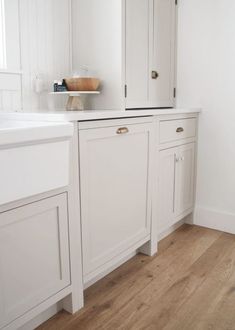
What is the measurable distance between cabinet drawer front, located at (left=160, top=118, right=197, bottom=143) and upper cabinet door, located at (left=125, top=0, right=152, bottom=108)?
0.20 metres

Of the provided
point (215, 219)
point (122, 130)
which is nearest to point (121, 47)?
point (122, 130)

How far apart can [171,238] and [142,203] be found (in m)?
0.55

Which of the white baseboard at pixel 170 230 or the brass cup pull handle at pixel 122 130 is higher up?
the brass cup pull handle at pixel 122 130

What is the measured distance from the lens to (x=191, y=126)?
2275 millimetres

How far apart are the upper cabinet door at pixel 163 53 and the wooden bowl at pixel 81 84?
511mm

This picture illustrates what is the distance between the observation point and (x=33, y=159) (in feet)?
3.45

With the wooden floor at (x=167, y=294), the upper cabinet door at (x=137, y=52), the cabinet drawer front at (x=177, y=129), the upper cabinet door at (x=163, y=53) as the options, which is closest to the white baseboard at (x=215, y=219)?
the wooden floor at (x=167, y=294)

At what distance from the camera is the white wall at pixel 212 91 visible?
85.1 inches

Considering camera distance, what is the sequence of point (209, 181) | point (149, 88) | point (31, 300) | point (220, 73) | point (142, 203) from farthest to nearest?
point (209, 181) → point (220, 73) → point (149, 88) → point (142, 203) → point (31, 300)

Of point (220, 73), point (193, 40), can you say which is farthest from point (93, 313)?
point (193, 40)

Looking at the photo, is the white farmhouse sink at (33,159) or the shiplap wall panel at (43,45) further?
the shiplap wall panel at (43,45)

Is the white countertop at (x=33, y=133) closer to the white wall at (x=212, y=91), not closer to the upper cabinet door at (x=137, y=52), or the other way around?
the upper cabinet door at (x=137, y=52)

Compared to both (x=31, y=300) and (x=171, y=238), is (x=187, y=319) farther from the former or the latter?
(x=171, y=238)

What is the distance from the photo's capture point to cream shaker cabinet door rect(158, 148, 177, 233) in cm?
200
